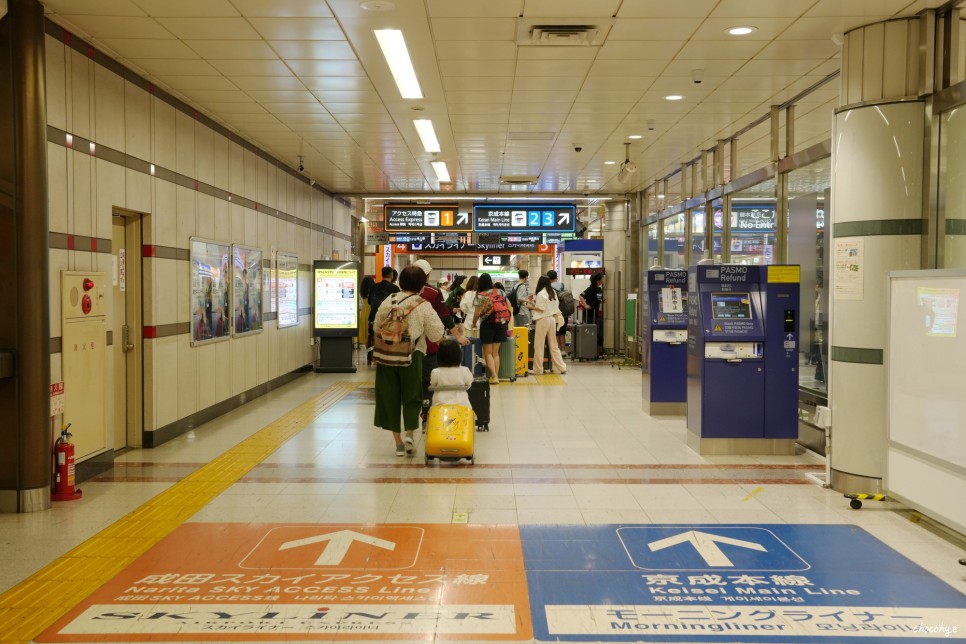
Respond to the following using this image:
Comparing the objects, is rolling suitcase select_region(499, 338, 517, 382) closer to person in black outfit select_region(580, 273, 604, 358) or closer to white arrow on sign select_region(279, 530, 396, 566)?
person in black outfit select_region(580, 273, 604, 358)

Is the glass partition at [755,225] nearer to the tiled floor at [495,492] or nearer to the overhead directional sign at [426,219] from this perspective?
the tiled floor at [495,492]

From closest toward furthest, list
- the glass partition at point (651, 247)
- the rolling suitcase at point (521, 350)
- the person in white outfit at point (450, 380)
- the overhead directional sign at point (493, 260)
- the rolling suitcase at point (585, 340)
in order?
1. the person in white outfit at point (450, 380)
2. the rolling suitcase at point (521, 350)
3. the glass partition at point (651, 247)
4. the rolling suitcase at point (585, 340)
5. the overhead directional sign at point (493, 260)

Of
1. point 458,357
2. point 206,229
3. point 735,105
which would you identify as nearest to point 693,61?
point 735,105

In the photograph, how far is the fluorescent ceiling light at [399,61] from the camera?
19.2ft

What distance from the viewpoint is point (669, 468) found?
6340 mm

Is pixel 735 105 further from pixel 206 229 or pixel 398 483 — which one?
pixel 206 229

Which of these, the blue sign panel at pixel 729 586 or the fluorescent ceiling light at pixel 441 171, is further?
the fluorescent ceiling light at pixel 441 171

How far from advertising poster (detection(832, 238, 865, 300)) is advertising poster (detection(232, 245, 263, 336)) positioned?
6.55m

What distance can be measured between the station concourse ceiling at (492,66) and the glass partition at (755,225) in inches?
24.5

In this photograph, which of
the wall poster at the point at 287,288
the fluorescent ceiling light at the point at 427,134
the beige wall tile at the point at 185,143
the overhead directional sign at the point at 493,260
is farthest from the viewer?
the overhead directional sign at the point at 493,260

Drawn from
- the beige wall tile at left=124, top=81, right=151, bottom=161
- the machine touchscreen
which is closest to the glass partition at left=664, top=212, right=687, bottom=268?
the machine touchscreen

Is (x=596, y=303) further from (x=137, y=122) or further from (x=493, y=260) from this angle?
(x=493, y=260)

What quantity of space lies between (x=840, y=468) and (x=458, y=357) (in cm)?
299

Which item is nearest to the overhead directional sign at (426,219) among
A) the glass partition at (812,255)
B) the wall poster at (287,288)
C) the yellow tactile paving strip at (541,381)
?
the wall poster at (287,288)
